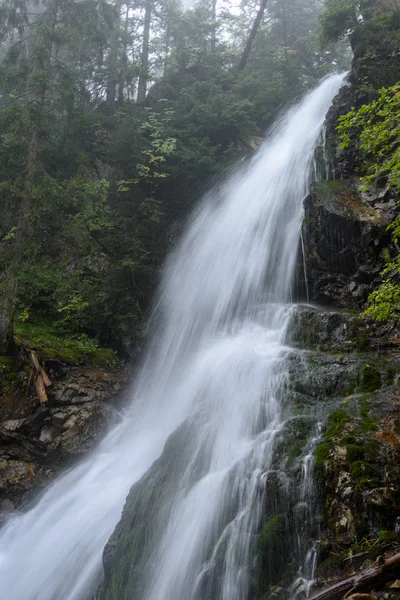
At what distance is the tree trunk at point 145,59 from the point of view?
16.1 metres

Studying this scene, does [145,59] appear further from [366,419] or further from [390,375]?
[366,419]

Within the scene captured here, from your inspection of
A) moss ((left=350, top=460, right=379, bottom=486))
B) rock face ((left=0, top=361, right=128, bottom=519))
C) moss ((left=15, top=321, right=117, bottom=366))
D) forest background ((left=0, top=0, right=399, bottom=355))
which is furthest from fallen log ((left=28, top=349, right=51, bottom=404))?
moss ((left=350, top=460, right=379, bottom=486))

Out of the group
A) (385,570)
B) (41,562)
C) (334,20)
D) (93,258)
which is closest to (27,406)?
(41,562)

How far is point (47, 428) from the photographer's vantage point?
8.41m

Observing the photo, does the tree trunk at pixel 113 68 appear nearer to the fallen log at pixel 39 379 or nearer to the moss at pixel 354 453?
the fallen log at pixel 39 379

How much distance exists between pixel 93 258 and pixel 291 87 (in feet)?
37.3

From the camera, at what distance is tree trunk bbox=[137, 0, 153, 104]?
16.1 m

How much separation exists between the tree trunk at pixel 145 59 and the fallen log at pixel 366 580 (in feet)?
52.3

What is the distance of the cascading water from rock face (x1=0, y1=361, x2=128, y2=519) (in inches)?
13.1

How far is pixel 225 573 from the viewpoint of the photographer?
15.0 feet

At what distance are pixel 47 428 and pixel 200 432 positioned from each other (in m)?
3.46

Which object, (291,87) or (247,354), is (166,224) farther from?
(291,87)

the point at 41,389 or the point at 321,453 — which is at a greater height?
the point at 321,453


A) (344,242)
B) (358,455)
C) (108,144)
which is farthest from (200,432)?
(108,144)
